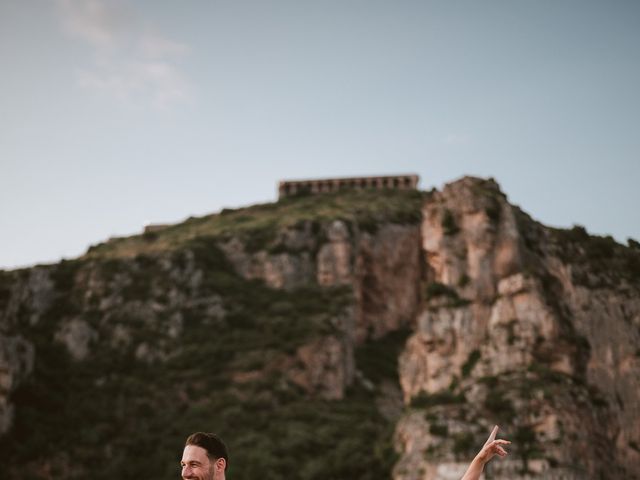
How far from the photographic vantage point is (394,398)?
72875mm

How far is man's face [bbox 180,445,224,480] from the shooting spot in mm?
5199

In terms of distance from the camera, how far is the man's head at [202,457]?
520 centimetres

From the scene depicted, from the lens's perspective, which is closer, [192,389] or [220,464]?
[220,464]

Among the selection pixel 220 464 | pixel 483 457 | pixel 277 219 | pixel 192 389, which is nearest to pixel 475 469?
pixel 483 457

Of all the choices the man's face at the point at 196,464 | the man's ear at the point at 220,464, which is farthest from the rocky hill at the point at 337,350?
the man's face at the point at 196,464

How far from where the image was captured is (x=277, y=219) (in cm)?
8712

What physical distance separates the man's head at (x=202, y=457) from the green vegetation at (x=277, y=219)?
7556cm

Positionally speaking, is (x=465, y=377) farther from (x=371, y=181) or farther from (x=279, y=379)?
(x=371, y=181)

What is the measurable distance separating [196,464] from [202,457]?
58mm

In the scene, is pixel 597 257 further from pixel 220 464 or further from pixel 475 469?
pixel 220 464

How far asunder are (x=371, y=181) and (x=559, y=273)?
1559 inches

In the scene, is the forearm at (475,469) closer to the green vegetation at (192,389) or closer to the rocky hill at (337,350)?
the rocky hill at (337,350)

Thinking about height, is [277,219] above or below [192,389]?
above

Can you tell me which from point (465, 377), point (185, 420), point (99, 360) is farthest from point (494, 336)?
point (99, 360)
